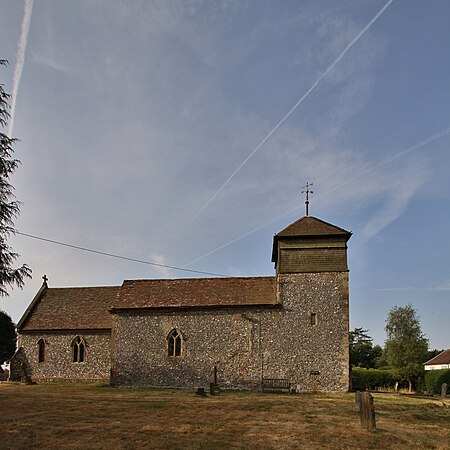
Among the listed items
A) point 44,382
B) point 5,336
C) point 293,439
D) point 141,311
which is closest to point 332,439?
point 293,439

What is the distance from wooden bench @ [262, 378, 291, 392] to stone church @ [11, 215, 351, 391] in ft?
0.60

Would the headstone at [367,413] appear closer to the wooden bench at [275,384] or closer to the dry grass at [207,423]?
the dry grass at [207,423]

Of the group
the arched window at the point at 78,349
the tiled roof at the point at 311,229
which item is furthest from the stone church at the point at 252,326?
the arched window at the point at 78,349

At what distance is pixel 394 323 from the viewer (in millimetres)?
44688

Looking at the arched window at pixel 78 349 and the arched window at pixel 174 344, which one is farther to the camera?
the arched window at pixel 78 349

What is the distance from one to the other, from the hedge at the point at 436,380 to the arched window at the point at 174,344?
22.5 meters

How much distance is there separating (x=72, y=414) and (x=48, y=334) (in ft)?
59.3

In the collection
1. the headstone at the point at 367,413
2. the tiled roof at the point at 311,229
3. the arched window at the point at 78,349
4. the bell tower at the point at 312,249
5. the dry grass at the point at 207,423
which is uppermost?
the tiled roof at the point at 311,229

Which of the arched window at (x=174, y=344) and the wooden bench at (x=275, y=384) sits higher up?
the arched window at (x=174, y=344)

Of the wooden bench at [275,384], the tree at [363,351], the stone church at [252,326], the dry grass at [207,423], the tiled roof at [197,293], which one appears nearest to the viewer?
the dry grass at [207,423]

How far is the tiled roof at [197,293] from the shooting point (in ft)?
90.4

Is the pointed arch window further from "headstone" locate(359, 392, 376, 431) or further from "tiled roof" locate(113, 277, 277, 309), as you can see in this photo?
"headstone" locate(359, 392, 376, 431)

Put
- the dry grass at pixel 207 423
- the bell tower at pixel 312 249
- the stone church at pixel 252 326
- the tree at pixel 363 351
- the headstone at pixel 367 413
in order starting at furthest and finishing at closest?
the tree at pixel 363 351
the bell tower at pixel 312 249
the stone church at pixel 252 326
the headstone at pixel 367 413
the dry grass at pixel 207 423

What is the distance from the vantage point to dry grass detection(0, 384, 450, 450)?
11.0m
